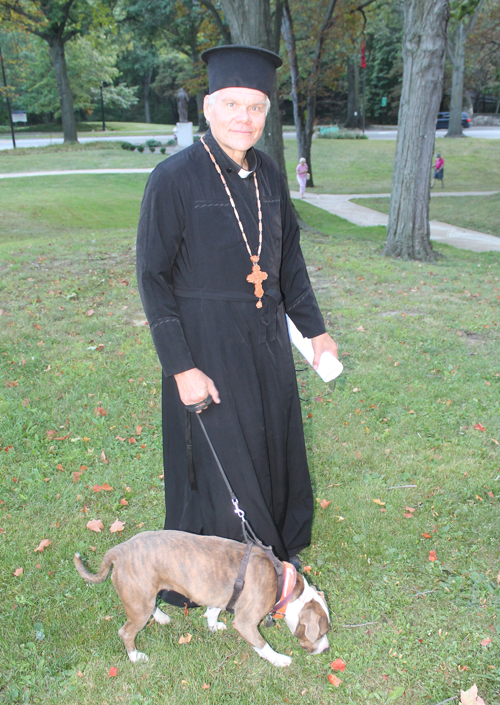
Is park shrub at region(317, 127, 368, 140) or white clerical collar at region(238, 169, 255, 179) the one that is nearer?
white clerical collar at region(238, 169, 255, 179)

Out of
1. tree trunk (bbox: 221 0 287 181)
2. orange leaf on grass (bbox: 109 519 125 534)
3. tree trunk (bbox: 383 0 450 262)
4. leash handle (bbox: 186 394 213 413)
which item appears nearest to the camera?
leash handle (bbox: 186 394 213 413)

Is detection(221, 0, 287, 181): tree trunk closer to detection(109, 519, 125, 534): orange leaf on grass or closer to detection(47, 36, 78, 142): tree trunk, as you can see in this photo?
detection(109, 519, 125, 534): orange leaf on grass

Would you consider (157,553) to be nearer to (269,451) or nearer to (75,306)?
(269,451)

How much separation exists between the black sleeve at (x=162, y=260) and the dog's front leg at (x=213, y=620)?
139cm

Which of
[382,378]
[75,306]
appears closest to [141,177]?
[75,306]

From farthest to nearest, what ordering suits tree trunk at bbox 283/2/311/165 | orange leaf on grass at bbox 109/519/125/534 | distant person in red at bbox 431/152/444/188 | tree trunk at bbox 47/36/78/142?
1. tree trunk at bbox 47/36/78/142
2. distant person in red at bbox 431/152/444/188
3. tree trunk at bbox 283/2/311/165
4. orange leaf on grass at bbox 109/519/125/534

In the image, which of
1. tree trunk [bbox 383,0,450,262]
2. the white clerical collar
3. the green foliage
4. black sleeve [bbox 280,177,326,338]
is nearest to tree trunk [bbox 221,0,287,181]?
tree trunk [bbox 383,0,450,262]

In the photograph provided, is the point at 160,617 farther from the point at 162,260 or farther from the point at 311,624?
the point at 162,260

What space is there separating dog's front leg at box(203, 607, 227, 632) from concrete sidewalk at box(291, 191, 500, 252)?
11.6m

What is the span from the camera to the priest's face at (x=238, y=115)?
233 cm

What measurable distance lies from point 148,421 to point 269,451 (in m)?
2.30

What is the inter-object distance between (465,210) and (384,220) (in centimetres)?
379

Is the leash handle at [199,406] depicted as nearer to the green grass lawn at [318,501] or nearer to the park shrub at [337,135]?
the green grass lawn at [318,501]

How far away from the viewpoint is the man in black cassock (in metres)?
2.34
